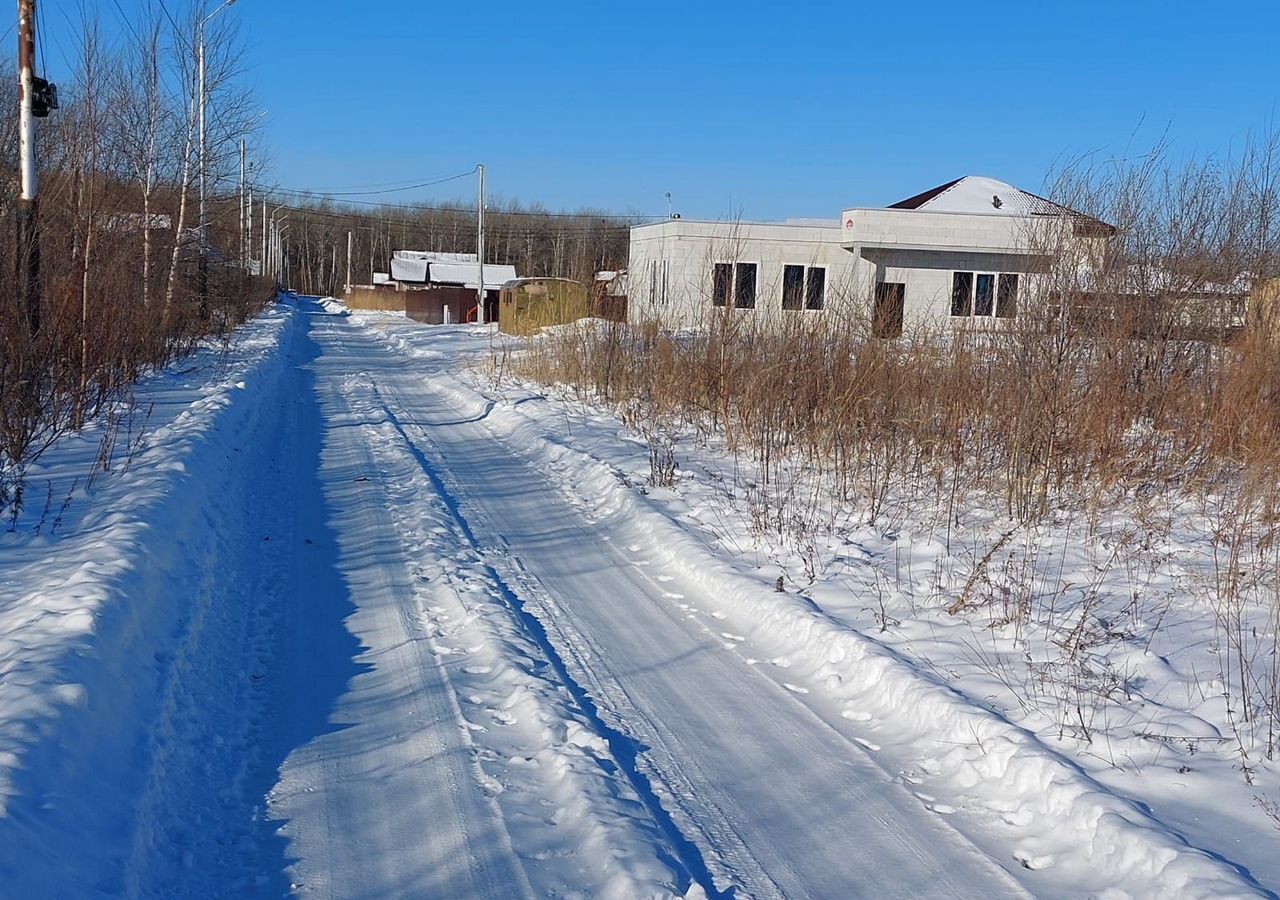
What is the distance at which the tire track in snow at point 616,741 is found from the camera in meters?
3.90

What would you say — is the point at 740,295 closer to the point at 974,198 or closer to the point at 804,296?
the point at 804,296

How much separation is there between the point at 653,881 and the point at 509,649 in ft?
8.14

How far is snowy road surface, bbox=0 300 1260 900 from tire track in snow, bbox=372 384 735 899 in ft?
0.05

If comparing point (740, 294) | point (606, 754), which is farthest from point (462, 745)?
point (740, 294)

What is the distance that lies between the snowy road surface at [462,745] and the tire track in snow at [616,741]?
0.02 m

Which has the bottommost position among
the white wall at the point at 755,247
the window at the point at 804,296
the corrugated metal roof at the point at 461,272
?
the window at the point at 804,296

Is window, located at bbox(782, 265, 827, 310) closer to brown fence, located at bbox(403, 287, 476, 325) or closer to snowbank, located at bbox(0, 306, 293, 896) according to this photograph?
snowbank, located at bbox(0, 306, 293, 896)

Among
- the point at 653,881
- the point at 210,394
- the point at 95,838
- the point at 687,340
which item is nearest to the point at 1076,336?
the point at 687,340

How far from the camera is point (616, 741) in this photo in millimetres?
4934

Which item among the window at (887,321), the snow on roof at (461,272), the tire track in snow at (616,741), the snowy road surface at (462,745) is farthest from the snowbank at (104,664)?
the snow on roof at (461,272)

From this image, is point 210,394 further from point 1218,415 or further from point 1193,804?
point 1193,804

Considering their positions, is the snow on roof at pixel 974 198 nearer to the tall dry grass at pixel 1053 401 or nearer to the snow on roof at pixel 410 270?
the tall dry grass at pixel 1053 401

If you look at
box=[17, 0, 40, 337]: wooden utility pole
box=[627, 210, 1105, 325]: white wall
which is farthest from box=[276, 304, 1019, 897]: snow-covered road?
box=[627, 210, 1105, 325]: white wall

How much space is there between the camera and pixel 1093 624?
248 inches
